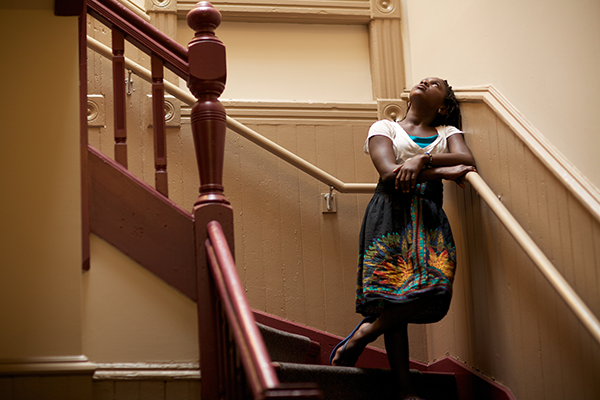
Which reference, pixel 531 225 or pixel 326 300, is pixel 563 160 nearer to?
pixel 531 225

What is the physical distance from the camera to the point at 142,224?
1917 millimetres

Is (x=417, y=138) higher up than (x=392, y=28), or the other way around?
(x=392, y=28)

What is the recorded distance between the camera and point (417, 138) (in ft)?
8.21

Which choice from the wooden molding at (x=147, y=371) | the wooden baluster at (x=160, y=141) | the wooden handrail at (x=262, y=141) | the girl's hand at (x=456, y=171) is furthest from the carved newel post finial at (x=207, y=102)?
the wooden handrail at (x=262, y=141)

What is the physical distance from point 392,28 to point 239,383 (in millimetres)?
2387

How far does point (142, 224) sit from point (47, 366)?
485mm

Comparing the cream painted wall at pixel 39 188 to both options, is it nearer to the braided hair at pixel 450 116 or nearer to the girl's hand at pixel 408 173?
the girl's hand at pixel 408 173

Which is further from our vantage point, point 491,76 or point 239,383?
point 491,76

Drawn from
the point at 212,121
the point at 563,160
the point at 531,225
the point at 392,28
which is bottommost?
the point at 531,225

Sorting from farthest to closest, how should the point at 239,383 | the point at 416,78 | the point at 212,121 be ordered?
1. the point at 416,78
2. the point at 212,121
3. the point at 239,383

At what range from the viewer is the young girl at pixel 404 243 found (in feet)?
7.22

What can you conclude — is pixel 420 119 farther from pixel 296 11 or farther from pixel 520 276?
pixel 296 11

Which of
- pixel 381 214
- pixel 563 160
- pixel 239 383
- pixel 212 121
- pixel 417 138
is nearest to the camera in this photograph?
pixel 239 383

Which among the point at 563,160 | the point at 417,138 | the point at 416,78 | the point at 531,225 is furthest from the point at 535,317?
the point at 416,78
